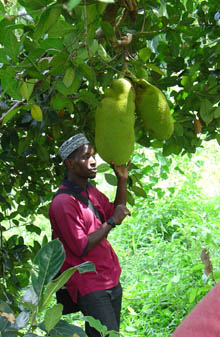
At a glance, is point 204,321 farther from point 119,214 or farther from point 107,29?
point 119,214

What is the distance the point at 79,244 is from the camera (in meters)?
1.61

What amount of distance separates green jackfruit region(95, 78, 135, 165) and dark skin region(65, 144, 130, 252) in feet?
1.70

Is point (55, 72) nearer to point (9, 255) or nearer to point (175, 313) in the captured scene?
point (9, 255)

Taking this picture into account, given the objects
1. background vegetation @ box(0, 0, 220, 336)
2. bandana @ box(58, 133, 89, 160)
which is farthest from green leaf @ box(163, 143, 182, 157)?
bandana @ box(58, 133, 89, 160)

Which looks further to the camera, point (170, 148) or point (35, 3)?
point (170, 148)

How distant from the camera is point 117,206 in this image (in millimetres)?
1659

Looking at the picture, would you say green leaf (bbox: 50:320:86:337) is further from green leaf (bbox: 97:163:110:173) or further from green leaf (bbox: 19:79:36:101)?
green leaf (bbox: 97:163:110:173)

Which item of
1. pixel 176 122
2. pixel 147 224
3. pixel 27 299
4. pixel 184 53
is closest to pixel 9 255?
pixel 176 122

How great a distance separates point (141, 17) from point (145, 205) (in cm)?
256

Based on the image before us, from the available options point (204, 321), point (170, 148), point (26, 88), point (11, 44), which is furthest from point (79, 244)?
point (204, 321)

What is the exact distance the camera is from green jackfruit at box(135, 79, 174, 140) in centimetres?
114

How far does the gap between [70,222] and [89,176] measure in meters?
0.20

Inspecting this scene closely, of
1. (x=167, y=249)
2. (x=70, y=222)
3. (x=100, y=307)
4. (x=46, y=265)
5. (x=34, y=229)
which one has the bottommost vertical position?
(x=167, y=249)

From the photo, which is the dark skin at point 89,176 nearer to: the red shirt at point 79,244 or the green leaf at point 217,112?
the red shirt at point 79,244
